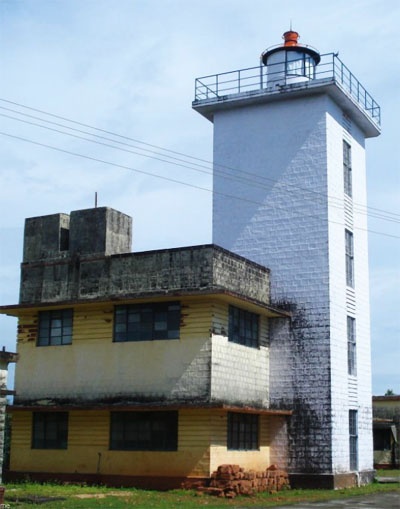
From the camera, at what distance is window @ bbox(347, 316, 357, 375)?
94.8 feet

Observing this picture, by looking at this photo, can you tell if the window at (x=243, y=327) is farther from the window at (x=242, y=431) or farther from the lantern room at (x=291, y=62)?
the lantern room at (x=291, y=62)

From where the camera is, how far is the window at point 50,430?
26.1 meters

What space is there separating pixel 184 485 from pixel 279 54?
56.9 feet

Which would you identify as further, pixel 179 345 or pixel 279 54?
pixel 279 54

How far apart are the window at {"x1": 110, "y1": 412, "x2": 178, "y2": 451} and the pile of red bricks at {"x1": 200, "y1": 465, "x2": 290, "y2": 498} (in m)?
1.74

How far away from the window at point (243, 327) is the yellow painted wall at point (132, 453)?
2683 mm

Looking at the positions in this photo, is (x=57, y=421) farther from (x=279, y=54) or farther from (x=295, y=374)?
(x=279, y=54)

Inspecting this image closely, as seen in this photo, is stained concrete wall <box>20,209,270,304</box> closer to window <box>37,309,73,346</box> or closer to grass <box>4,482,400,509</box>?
window <box>37,309,73,346</box>

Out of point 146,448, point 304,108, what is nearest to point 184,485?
point 146,448

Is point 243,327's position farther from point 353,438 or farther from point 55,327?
point 55,327

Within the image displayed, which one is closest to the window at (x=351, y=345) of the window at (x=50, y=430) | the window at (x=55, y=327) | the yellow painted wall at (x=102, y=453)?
the yellow painted wall at (x=102, y=453)

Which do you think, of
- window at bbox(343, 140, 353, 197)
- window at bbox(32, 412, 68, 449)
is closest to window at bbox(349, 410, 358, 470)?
window at bbox(343, 140, 353, 197)

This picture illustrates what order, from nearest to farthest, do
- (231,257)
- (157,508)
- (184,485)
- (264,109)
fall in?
(157,508)
(184,485)
(231,257)
(264,109)

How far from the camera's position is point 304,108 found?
96.1 ft
